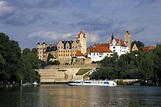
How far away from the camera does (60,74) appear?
543 feet

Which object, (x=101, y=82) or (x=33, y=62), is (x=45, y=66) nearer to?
(x=33, y=62)

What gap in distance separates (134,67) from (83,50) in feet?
178

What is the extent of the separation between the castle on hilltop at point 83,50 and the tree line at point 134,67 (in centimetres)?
1763

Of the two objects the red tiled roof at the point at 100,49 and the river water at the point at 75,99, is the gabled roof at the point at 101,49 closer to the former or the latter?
the red tiled roof at the point at 100,49

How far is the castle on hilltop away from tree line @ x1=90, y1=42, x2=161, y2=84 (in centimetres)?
1763

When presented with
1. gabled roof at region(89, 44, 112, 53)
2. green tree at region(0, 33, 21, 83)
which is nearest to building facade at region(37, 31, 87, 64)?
gabled roof at region(89, 44, 112, 53)

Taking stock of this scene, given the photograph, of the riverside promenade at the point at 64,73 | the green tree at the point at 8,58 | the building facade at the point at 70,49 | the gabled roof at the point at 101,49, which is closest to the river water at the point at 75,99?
the green tree at the point at 8,58

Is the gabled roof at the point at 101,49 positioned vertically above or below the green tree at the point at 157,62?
above

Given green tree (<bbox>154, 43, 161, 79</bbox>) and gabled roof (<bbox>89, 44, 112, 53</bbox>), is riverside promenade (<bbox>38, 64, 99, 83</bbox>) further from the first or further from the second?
green tree (<bbox>154, 43, 161, 79</bbox>)

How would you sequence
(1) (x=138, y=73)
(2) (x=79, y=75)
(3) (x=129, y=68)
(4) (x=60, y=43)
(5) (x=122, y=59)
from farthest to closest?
1. (4) (x=60, y=43)
2. (2) (x=79, y=75)
3. (5) (x=122, y=59)
4. (3) (x=129, y=68)
5. (1) (x=138, y=73)

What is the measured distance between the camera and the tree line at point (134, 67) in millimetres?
115062

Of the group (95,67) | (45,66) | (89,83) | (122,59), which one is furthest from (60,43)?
(89,83)

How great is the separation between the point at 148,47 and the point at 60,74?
52316mm

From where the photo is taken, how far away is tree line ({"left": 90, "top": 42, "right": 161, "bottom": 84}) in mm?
115062
